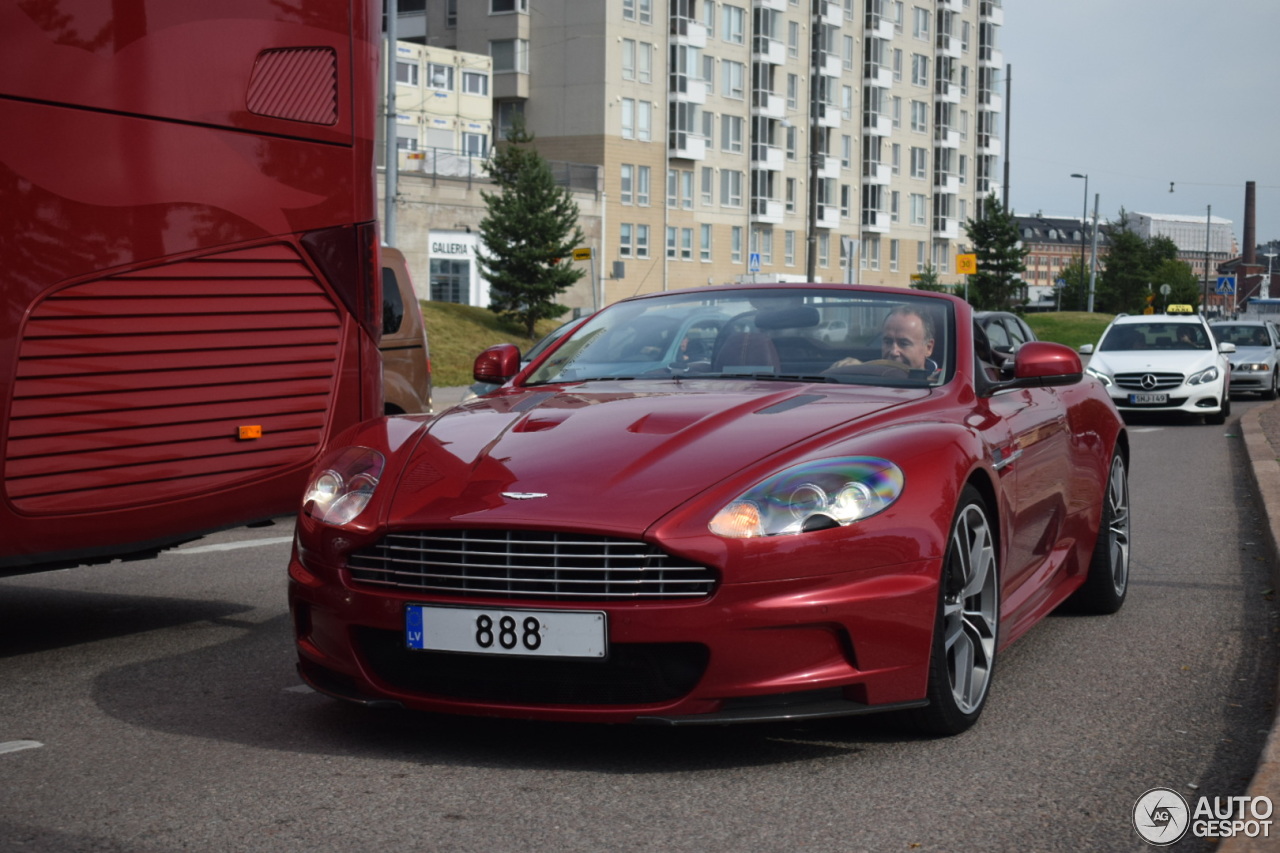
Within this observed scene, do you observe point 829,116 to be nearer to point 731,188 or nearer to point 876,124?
point 876,124

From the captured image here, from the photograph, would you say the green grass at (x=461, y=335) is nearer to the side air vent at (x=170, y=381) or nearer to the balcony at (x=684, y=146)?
the balcony at (x=684, y=146)

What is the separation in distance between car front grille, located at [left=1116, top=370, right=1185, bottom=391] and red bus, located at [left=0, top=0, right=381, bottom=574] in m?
18.2

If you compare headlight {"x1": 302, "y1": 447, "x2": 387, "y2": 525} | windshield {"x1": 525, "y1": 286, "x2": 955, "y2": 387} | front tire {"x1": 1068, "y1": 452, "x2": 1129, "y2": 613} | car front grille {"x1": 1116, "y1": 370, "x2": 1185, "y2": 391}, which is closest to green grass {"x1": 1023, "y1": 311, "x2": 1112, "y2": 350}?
car front grille {"x1": 1116, "y1": 370, "x2": 1185, "y2": 391}

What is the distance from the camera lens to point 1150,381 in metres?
23.7

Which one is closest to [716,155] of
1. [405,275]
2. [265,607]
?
[405,275]

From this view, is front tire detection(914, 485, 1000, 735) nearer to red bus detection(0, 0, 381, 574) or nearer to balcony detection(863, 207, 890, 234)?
red bus detection(0, 0, 381, 574)

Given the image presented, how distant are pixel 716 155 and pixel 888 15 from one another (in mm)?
20429

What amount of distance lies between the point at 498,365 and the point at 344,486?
150 centimetres

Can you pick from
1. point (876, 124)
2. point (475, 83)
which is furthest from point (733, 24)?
point (876, 124)

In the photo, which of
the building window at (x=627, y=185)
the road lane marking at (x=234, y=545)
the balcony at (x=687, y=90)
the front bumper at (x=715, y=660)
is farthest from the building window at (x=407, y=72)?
the front bumper at (x=715, y=660)

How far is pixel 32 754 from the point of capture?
15.6 feet

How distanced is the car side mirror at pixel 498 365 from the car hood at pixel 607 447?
0.70 meters

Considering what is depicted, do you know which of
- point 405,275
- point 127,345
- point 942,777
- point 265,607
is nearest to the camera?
point 942,777

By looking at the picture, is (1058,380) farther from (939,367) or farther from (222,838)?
(222,838)
